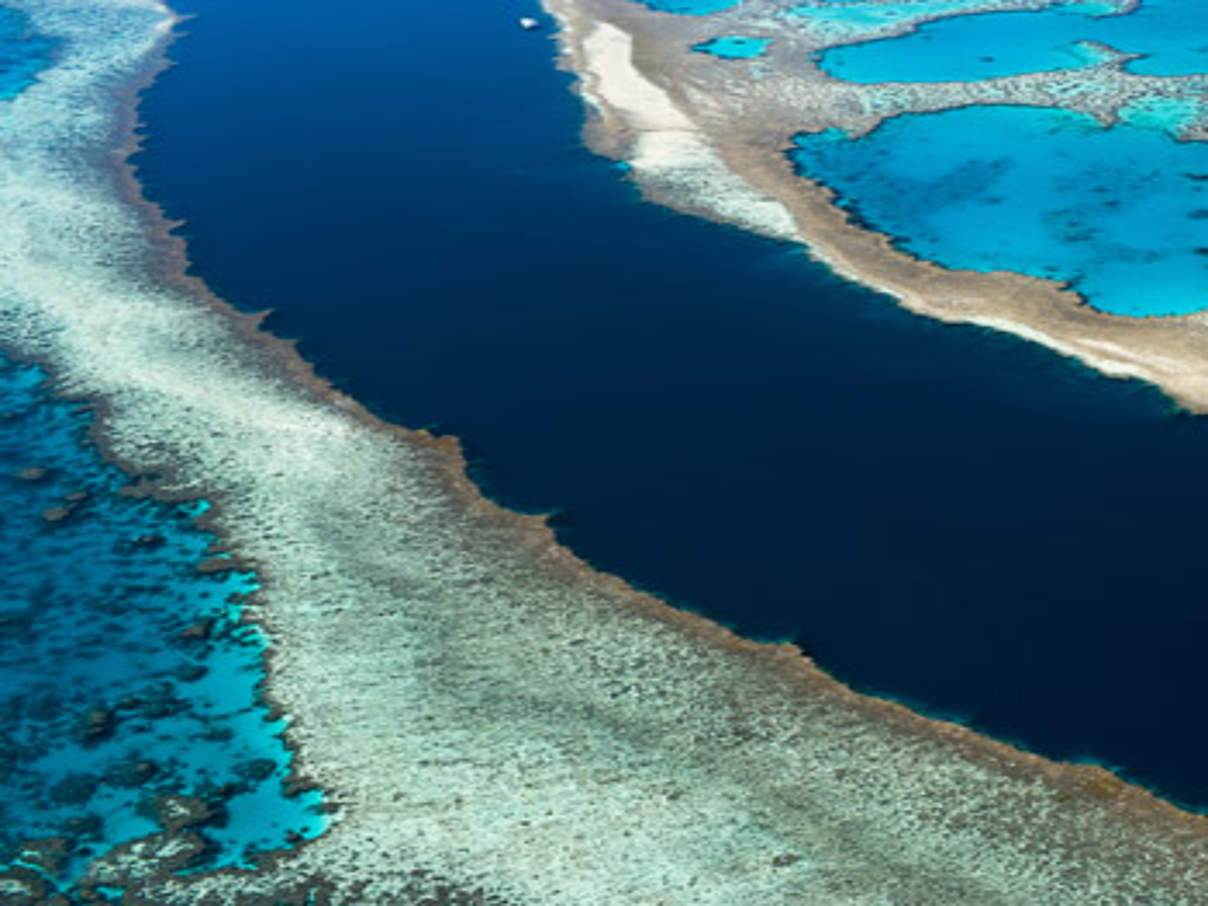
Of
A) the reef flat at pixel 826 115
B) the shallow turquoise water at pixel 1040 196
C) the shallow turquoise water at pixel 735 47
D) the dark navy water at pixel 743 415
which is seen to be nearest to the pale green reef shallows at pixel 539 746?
the dark navy water at pixel 743 415

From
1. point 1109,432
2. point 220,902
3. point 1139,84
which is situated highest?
point 1139,84

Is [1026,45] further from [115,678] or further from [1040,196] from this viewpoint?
[115,678]

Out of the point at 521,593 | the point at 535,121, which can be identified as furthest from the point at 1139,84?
the point at 521,593

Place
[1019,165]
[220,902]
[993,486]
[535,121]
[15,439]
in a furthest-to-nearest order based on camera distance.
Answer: [535,121]
[1019,165]
[15,439]
[993,486]
[220,902]

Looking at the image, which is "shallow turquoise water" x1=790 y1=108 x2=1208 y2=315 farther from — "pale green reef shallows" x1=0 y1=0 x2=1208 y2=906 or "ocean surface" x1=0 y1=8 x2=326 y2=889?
"ocean surface" x1=0 y1=8 x2=326 y2=889

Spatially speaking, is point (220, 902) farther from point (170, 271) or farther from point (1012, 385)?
point (170, 271)

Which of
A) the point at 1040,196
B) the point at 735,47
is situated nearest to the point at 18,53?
the point at 735,47

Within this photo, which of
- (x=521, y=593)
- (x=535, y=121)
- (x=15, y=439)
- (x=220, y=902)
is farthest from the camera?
(x=535, y=121)

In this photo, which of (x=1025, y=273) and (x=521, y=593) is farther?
(x=1025, y=273)
